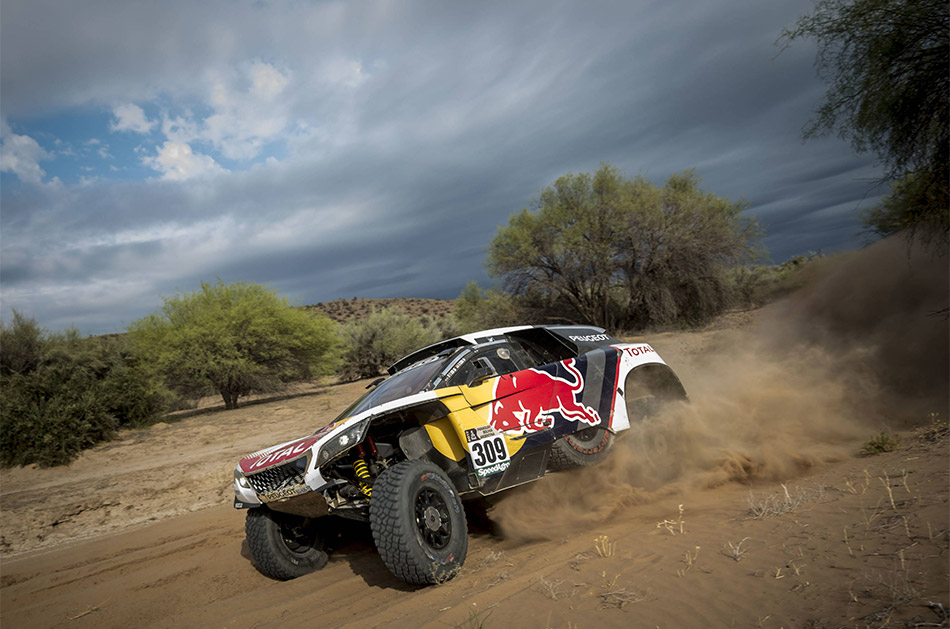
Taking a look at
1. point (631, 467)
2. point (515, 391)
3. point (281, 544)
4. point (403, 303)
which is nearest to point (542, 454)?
point (515, 391)

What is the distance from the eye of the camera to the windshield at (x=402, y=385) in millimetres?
5082

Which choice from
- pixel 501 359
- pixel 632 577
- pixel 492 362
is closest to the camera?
pixel 632 577

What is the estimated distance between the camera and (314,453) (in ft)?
14.1

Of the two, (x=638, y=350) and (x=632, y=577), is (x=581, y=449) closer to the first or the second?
(x=638, y=350)

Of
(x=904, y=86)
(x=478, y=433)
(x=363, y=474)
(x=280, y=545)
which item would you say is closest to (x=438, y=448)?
(x=478, y=433)

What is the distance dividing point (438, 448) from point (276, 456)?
1398 mm

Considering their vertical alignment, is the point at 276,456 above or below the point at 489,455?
above

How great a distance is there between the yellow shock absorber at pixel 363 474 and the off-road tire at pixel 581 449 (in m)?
1.89

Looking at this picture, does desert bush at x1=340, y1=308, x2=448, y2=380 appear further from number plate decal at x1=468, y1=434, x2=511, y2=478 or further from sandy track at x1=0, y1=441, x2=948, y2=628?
number plate decal at x1=468, y1=434, x2=511, y2=478

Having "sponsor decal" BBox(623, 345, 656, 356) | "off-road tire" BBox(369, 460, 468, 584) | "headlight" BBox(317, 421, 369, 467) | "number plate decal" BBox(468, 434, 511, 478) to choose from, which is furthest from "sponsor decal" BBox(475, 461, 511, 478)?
"sponsor decal" BBox(623, 345, 656, 356)

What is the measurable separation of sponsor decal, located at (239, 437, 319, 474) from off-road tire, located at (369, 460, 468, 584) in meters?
0.76

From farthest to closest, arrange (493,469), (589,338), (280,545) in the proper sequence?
(589,338)
(280,545)
(493,469)

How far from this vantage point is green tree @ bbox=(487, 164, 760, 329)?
25.0 metres

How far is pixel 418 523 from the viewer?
421 cm
